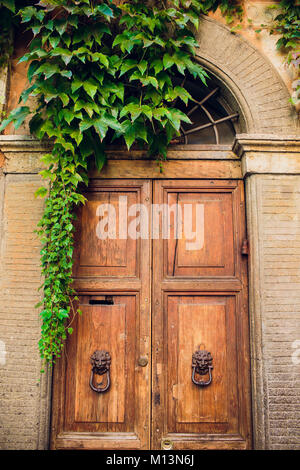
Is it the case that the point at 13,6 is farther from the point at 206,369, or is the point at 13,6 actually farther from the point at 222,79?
the point at 206,369

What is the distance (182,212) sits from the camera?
319 cm

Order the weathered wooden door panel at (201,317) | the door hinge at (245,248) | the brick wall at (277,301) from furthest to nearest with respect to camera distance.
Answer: the door hinge at (245,248)
the weathered wooden door panel at (201,317)
the brick wall at (277,301)

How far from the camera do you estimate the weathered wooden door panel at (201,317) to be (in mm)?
2939

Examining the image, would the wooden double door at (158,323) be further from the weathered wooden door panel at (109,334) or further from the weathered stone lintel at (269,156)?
A: the weathered stone lintel at (269,156)

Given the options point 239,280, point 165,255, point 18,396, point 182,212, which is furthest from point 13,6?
point 18,396

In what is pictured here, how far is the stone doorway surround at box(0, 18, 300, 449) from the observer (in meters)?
2.80

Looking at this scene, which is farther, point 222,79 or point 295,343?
point 222,79

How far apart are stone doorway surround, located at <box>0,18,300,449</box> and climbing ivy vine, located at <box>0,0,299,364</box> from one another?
0.20m

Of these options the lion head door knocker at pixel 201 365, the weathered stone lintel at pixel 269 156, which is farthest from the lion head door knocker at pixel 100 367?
the weathered stone lintel at pixel 269 156

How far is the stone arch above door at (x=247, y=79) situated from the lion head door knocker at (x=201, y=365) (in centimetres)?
188

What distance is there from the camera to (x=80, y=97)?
9.42 feet

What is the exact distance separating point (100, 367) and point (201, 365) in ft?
2.67

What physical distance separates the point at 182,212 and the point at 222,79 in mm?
1179

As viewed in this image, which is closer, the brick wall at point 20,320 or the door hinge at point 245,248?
the brick wall at point 20,320
